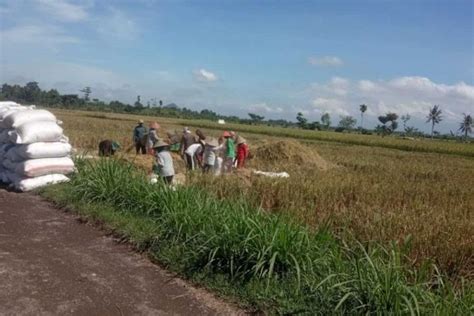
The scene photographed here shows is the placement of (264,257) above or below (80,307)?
above

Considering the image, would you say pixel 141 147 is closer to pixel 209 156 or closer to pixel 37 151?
pixel 209 156

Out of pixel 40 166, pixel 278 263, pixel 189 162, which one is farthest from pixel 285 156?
pixel 278 263

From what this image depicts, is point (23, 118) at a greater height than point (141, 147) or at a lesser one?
greater

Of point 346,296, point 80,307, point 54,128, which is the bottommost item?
point 80,307

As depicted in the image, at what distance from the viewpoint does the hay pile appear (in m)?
18.1

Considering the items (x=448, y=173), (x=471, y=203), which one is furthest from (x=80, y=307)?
(x=448, y=173)

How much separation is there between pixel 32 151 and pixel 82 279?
540 centimetres

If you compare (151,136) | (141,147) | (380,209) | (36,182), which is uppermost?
(151,136)

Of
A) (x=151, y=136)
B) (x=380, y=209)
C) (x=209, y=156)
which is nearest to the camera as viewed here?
(x=380, y=209)

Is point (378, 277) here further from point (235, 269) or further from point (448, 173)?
point (448, 173)

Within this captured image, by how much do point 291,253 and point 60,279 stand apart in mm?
2236

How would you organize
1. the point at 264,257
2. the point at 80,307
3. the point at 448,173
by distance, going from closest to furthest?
1. the point at 80,307
2. the point at 264,257
3. the point at 448,173

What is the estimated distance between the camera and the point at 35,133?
31.4ft

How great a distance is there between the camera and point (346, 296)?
12.7 ft
